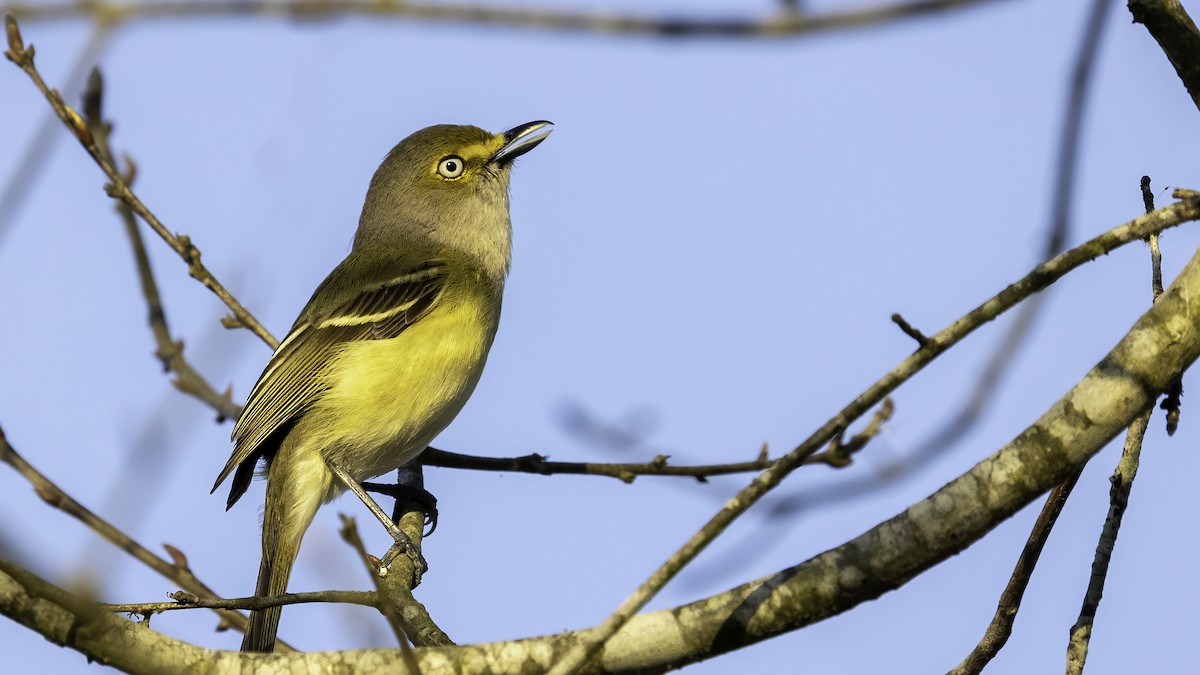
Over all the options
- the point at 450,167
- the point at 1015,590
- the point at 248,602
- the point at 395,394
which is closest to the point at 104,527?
the point at 248,602

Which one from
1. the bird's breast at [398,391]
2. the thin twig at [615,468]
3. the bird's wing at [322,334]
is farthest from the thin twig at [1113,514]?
the bird's wing at [322,334]

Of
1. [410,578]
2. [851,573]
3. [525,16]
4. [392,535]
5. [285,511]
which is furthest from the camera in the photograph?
[285,511]

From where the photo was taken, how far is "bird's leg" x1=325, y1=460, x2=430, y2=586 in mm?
5992

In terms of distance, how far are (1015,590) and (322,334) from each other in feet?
14.9

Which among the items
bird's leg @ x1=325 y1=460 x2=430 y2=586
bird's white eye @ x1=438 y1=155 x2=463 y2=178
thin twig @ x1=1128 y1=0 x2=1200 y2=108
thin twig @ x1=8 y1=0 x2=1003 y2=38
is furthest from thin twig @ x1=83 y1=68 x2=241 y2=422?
thin twig @ x1=1128 y1=0 x2=1200 y2=108

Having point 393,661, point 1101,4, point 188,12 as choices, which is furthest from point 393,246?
point 188,12

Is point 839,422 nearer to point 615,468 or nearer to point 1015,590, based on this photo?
point 1015,590

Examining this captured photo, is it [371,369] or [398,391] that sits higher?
[371,369]

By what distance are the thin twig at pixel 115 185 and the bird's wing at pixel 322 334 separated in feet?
1.15

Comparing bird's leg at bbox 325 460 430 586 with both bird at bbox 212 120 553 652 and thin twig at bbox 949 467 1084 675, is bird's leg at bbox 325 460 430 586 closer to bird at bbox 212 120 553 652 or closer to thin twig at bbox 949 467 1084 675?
bird at bbox 212 120 553 652

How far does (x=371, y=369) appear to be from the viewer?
22.5 feet

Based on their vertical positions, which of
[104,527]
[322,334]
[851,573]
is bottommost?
[851,573]

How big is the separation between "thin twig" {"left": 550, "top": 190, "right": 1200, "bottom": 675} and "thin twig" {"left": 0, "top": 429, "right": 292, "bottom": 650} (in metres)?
2.34

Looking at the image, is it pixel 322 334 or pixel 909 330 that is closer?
pixel 909 330
